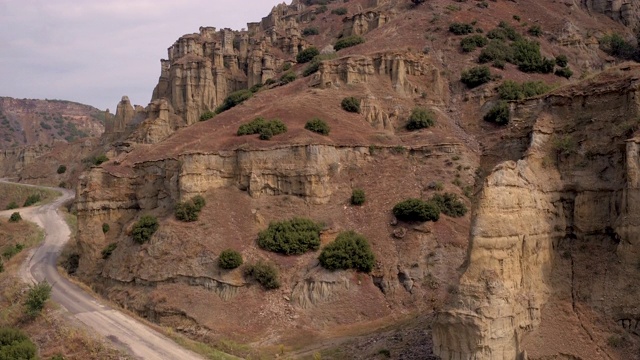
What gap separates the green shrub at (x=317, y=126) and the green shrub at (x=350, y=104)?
6560mm

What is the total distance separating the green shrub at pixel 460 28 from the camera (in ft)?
219

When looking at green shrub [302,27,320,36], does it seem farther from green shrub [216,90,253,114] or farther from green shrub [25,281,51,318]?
green shrub [25,281,51,318]

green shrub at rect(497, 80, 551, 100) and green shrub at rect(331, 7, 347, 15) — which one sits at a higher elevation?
green shrub at rect(331, 7, 347, 15)

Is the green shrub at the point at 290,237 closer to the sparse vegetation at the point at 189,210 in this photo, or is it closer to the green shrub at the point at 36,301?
the sparse vegetation at the point at 189,210

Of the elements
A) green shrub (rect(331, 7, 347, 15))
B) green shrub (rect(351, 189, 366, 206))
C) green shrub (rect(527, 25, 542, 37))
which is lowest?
green shrub (rect(351, 189, 366, 206))

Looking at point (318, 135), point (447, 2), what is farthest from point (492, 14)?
point (318, 135)

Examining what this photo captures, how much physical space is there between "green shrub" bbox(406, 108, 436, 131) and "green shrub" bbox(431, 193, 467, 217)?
37.0ft

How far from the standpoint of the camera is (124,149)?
224 feet

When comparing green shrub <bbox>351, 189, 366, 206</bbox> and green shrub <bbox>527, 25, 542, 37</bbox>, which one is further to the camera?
green shrub <bbox>527, 25, 542, 37</bbox>

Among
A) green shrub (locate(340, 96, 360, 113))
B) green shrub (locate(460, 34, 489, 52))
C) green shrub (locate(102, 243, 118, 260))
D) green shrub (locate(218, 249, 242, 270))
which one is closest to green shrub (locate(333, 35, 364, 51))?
green shrub (locate(460, 34, 489, 52))

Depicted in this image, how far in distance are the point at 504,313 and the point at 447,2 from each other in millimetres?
66775

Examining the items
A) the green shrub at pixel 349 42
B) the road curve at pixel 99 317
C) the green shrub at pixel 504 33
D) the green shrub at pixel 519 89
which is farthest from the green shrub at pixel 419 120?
the road curve at pixel 99 317

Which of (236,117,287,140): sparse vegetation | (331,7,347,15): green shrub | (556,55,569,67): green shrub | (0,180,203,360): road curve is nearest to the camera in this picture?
(0,180,203,360): road curve

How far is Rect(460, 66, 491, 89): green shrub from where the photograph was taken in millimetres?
57750
